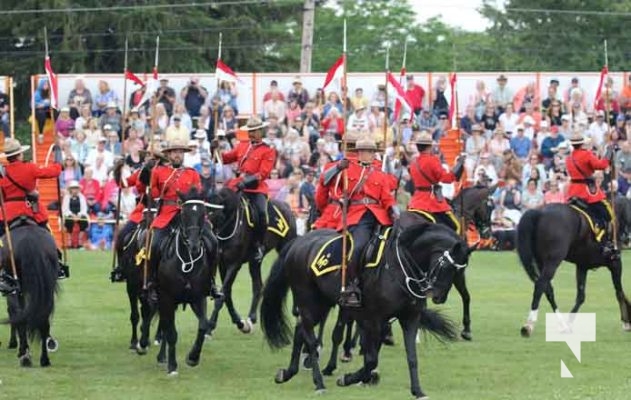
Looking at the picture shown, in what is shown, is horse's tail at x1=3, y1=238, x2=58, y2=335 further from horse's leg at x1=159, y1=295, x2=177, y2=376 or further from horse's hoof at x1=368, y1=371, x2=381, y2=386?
horse's hoof at x1=368, y1=371, x2=381, y2=386

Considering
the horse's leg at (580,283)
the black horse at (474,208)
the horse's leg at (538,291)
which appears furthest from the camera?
the horse's leg at (580,283)

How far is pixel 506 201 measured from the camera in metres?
34.0

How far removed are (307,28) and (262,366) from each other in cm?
2900

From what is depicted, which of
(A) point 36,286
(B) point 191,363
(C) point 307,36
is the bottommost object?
(B) point 191,363

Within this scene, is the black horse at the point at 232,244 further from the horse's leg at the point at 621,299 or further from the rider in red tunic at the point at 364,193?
the horse's leg at the point at 621,299

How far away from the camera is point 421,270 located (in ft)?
50.5

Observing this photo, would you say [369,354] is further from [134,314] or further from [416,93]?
[416,93]

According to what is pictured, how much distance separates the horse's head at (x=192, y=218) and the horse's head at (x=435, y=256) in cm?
251

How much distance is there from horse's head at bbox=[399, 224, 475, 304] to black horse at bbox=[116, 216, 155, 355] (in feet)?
12.4

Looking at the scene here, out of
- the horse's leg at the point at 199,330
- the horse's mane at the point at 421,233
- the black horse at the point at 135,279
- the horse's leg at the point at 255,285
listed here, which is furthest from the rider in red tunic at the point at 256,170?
the horse's mane at the point at 421,233

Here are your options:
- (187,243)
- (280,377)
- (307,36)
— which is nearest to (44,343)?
(187,243)

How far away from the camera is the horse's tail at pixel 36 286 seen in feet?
56.2

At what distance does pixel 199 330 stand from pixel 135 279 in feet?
5.08

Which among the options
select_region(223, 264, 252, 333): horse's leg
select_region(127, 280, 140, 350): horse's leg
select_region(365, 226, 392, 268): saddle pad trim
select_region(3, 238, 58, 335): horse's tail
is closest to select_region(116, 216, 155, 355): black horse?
select_region(127, 280, 140, 350): horse's leg
